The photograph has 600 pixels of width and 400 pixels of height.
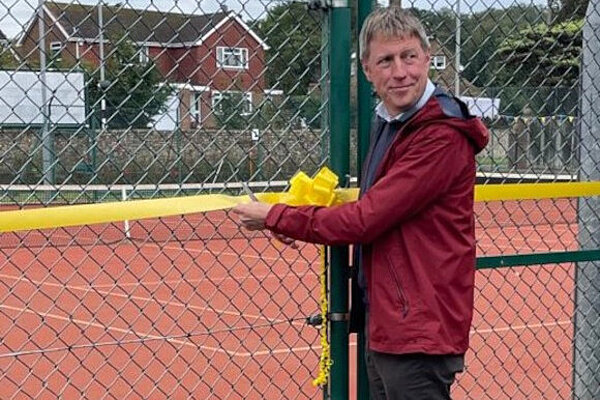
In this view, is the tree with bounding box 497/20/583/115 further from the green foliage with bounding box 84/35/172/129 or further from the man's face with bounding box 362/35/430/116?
the green foliage with bounding box 84/35/172/129

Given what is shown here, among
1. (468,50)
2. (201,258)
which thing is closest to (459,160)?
(468,50)

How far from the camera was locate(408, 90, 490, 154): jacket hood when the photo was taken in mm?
2789

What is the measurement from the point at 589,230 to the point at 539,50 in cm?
173

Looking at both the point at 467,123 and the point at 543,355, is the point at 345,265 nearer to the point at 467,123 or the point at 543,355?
the point at 467,123

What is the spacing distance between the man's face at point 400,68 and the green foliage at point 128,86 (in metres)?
0.76

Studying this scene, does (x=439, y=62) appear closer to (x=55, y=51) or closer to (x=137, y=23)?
(x=137, y=23)

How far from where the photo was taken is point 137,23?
119 inches

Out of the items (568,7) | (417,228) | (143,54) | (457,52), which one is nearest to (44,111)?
(143,54)

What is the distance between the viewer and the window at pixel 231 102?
3279mm

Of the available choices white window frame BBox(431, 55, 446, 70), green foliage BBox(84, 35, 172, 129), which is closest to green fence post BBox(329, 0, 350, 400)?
green foliage BBox(84, 35, 172, 129)

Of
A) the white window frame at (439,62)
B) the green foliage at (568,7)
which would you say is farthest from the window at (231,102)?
the green foliage at (568,7)

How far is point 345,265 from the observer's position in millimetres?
3215

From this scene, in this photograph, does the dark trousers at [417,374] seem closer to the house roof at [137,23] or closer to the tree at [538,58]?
the house roof at [137,23]

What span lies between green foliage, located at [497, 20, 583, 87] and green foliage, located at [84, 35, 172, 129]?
191 cm
